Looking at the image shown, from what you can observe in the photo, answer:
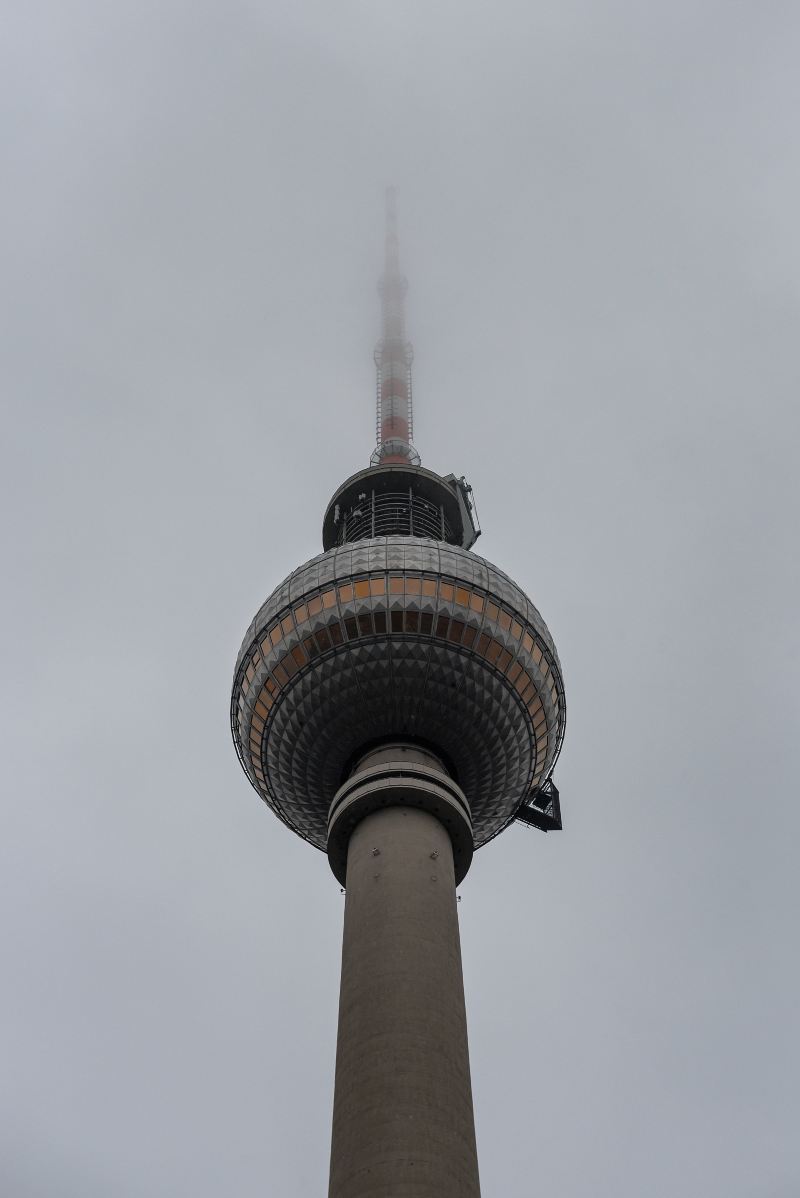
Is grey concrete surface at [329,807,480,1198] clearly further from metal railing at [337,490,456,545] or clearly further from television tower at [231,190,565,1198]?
metal railing at [337,490,456,545]

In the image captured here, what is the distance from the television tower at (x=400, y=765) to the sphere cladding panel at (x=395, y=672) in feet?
0.26

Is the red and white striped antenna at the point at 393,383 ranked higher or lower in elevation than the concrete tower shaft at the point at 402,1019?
higher

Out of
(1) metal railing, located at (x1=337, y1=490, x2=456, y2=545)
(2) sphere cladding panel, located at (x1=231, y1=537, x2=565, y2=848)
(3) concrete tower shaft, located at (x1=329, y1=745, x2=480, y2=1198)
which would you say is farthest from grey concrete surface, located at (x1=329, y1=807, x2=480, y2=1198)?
(1) metal railing, located at (x1=337, y1=490, x2=456, y2=545)

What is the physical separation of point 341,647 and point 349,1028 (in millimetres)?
17004

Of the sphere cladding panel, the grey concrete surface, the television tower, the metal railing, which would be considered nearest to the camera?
the grey concrete surface

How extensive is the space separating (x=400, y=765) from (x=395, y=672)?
4839 mm

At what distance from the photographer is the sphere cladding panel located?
1980 inches

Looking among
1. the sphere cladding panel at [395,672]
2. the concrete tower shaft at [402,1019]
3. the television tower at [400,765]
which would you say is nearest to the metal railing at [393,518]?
the television tower at [400,765]

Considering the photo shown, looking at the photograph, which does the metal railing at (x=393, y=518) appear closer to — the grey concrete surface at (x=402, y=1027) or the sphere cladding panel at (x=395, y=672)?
the sphere cladding panel at (x=395, y=672)

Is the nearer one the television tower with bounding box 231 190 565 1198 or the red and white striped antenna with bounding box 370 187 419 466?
the television tower with bounding box 231 190 565 1198

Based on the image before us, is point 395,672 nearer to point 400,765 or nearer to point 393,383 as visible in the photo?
point 400,765

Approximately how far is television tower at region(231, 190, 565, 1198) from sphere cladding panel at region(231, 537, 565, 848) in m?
0.08

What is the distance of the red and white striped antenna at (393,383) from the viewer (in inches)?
2876

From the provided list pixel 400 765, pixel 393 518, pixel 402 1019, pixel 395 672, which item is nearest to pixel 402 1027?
pixel 402 1019
